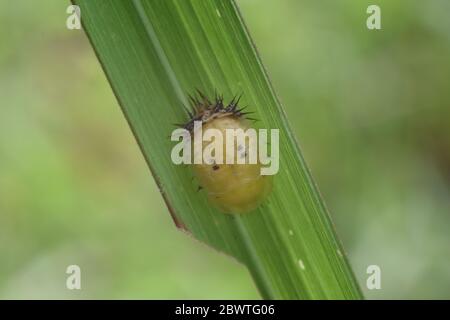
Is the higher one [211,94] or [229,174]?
[211,94]

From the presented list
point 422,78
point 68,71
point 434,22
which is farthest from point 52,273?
point 434,22

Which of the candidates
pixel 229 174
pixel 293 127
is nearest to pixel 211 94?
pixel 229 174

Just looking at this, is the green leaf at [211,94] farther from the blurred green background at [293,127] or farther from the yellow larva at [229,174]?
the blurred green background at [293,127]

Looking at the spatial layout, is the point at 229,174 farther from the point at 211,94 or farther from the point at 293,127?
the point at 293,127

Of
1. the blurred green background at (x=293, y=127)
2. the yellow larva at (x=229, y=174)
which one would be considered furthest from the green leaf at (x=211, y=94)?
the blurred green background at (x=293, y=127)

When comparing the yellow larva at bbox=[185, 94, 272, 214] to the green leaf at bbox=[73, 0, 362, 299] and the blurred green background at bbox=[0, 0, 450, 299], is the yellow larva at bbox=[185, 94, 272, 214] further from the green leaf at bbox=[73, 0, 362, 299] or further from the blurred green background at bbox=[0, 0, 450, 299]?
the blurred green background at bbox=[0, 0, 450, 299]

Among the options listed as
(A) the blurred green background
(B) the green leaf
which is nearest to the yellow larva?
(B) the green leaf

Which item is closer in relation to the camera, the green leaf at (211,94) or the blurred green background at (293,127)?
the green leaf at (211,94)
